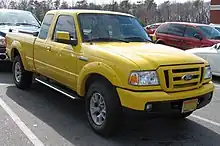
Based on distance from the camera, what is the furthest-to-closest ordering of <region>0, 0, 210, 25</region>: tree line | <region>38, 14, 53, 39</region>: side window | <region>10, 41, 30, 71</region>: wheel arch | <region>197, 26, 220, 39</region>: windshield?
<region>0, 0, 210, 25</region>: tree line → <region>197, 26, 220, 39</region>: windshield → <region>10, 41, 30, 71</region>: wheel arch → <region>38, 14, 53, 39</region>: side window

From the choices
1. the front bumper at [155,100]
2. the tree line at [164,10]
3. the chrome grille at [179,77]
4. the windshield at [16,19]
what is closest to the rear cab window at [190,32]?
the windshield at [16,19]

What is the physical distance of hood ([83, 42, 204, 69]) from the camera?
4207 mm

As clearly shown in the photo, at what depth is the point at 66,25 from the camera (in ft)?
18.5

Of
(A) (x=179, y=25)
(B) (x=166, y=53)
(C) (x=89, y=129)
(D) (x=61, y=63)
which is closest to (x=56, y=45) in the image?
(D) (x=61, y=63)

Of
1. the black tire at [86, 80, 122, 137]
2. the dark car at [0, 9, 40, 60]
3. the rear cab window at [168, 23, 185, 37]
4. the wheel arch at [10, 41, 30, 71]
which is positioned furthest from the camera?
the rear cab window at [168, 23, 185, 37]

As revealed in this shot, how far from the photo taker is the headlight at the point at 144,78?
13.3 feet

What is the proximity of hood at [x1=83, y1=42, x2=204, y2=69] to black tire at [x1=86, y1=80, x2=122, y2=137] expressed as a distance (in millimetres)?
484

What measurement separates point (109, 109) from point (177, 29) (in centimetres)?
1041

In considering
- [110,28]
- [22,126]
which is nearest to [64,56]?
[110,28]

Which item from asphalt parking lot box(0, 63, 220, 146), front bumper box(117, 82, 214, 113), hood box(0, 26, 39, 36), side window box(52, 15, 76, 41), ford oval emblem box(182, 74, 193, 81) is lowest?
asphalt parking lot box(0, 63, 220, 146)

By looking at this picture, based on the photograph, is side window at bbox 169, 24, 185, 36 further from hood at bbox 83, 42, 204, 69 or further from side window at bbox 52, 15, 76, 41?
hood at bbox 83, 42, 204, 69

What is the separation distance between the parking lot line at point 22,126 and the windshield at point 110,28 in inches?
63.8

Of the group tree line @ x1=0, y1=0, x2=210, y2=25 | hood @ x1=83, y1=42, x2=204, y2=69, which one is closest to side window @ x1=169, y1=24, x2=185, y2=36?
hood @ x1=83, y1=42, x2=204, y2=69

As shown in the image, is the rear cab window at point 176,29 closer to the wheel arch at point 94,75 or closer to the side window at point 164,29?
the side window at point 164,29
